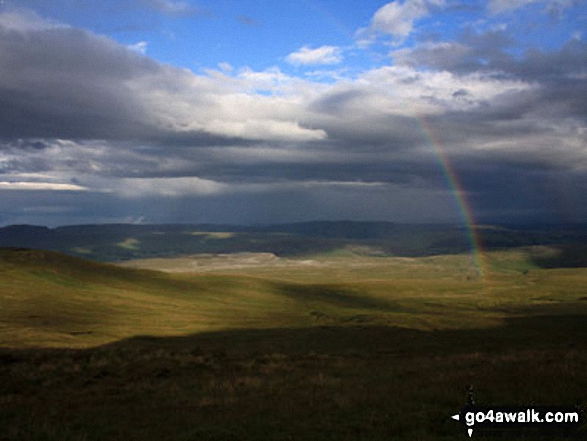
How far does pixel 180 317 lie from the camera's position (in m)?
73.6

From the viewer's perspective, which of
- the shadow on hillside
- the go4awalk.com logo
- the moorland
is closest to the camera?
the go4awalk.com logo

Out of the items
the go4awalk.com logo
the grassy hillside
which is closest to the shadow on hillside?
the grassy hillside

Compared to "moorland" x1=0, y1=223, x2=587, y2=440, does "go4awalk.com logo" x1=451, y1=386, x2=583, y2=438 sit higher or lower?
higher

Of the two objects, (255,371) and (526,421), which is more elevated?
(526,421)

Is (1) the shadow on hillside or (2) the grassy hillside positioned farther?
(1) the shadow on hillside

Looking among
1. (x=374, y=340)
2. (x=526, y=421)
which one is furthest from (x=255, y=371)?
(x=374, y=340)

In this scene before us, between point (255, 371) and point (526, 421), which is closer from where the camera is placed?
point (526, 421)

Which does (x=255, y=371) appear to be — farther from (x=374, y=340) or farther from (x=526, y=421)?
(x=374, y=340)

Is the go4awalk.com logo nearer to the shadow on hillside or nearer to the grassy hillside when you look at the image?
the grassy hillside

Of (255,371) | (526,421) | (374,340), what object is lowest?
(374,340)

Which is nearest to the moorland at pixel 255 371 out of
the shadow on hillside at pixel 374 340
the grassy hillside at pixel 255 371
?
the grassy hillside at pixel 255 371

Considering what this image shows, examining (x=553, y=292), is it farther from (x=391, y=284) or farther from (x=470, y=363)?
(x=470, y=363)

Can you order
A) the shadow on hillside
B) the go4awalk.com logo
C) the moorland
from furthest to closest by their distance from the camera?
the shadow on hillside → the moorland → the go4awalk.com logo

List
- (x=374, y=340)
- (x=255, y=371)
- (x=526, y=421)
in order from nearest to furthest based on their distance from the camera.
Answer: (x=526, y=421) → (x=255, y=371) → (x=374, y=340)
